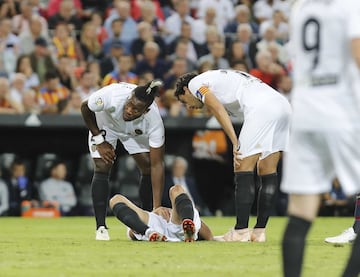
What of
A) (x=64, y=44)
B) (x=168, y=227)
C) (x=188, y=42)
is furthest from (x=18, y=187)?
(x=168, y=227)

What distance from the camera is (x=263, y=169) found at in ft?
32.9

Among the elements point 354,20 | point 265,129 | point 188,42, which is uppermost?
point 354,20

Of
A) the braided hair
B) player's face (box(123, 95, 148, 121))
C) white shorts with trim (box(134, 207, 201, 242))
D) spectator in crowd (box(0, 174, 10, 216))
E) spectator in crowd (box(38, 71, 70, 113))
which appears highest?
the braided hair

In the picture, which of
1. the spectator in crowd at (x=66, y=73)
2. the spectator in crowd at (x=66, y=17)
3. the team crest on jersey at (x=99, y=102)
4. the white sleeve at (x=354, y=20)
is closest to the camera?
the white sleeve at (x=354, y=20)

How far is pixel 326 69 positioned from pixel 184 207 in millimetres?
4011

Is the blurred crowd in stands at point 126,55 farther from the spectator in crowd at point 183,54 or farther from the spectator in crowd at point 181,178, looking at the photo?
the spectator in crowd at point 181,178

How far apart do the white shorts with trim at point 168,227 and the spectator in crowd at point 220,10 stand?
33.5 ft

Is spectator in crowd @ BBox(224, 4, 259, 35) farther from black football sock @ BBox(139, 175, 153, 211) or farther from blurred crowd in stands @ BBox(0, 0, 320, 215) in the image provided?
black football sock @ BBox(139, 175, 153, 211)

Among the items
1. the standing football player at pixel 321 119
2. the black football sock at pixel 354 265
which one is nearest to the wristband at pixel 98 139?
the standing football player at pixel 321 119

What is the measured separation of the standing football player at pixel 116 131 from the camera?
385 inches

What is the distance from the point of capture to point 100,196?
10.1 m

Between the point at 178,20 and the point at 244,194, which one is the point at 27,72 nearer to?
the point at 178,20

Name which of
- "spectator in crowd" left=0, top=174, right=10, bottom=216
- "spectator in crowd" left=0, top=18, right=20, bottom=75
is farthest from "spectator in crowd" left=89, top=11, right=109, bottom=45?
"spectator in crowd" left=0, top=174, right=10, bottom=216

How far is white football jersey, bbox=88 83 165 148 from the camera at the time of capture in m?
9.80
